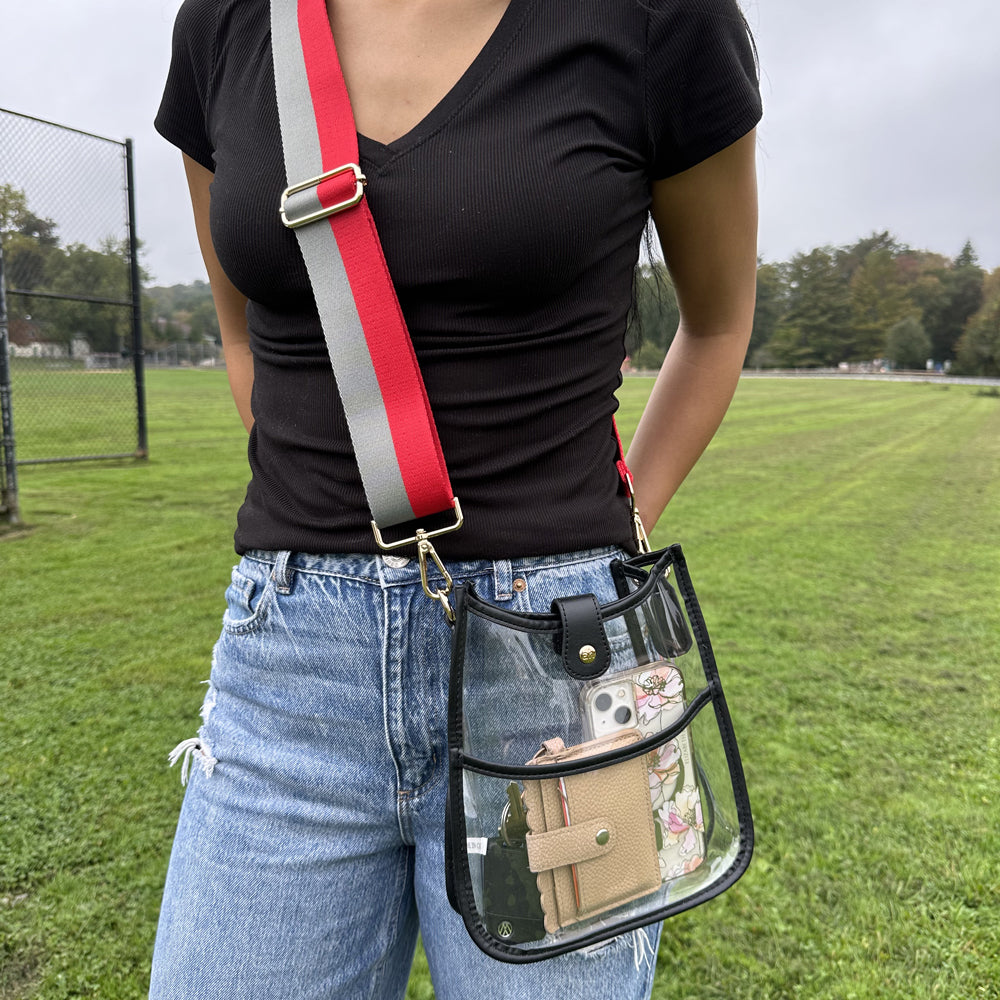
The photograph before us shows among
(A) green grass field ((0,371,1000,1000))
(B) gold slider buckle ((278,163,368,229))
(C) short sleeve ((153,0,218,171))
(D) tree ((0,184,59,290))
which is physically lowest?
(A) green grass field ((0,371,1000,1000))

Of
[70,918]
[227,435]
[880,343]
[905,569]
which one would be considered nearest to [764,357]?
[880,343]

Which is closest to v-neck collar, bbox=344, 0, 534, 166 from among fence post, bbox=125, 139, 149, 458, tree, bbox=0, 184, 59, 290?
tree, bbox=0, 184, 59, 290

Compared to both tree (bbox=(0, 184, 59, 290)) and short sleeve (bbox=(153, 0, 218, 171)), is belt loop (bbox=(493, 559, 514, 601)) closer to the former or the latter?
short sleeve (bbox=(153, 0, 218, 171))

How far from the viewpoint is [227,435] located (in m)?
13.7

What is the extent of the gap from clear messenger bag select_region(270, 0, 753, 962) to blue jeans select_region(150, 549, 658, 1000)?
7cm

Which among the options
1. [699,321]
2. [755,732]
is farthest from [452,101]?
[755,732]

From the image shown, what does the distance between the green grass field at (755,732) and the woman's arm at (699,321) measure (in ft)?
5.77

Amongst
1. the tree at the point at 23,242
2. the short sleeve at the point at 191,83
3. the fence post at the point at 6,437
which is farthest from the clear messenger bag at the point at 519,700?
the tree at the point at 23,242

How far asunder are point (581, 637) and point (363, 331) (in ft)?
1.25

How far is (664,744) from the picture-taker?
2.89 ft

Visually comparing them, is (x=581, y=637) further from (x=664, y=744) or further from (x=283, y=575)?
(x=283, y=575)

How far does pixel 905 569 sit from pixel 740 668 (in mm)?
2915

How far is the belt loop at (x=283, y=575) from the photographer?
911mm

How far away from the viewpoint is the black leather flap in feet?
2.72
